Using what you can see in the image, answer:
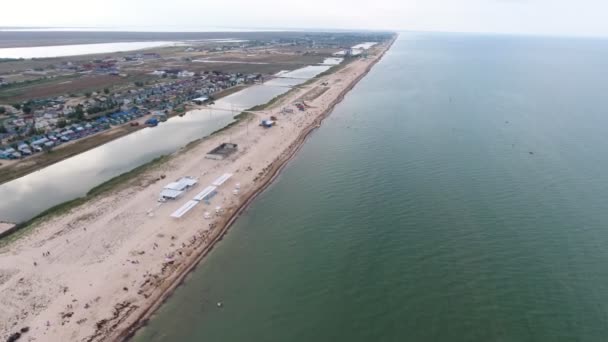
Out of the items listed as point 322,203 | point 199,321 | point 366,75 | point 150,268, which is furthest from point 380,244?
point 366,75

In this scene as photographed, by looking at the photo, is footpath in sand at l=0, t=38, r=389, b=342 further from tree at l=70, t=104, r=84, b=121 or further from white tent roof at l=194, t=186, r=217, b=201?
tree at l=70, t=104, r=84, b=121

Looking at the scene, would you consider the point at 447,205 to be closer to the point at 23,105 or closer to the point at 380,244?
the point at 380,244

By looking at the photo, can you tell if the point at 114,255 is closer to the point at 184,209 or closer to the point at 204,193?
the point at 184,209

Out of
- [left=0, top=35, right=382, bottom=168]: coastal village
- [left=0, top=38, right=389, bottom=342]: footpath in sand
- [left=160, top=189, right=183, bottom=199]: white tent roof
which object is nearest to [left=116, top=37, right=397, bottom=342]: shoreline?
[left=0, top=38, right=389, bottom=342]: footpath in sand

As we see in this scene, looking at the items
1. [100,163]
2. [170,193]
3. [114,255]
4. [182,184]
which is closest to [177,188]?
[182,184]

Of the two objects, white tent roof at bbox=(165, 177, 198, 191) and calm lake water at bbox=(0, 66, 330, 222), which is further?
white tent roof at bbox=(165, 177, 198, 191)

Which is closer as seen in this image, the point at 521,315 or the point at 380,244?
the point at 521,315

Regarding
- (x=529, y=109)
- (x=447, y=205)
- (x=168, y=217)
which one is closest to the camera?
(x=168, y=217)
